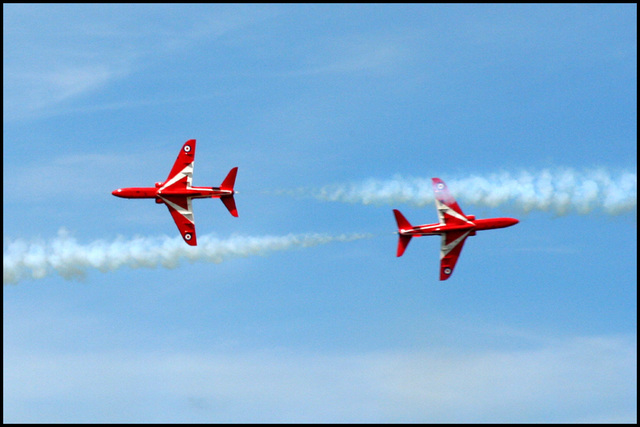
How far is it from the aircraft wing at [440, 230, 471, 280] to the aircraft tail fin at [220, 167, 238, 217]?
20274 millimetres

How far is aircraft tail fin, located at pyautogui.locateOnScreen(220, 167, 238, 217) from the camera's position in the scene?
11888 centimetres

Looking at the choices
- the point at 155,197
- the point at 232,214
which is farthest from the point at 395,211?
the point at 155,197

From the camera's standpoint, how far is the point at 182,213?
122 metres

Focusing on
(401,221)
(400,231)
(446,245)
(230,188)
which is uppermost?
(230,188)

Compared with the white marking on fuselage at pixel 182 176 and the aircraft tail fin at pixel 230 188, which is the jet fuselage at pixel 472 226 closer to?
the aircraft tail fin at pixel 230 188

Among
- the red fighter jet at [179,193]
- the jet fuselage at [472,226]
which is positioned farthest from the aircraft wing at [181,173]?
the jet fuselage at [472,226]

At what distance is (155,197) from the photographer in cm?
12169

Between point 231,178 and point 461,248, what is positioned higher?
point 231,178

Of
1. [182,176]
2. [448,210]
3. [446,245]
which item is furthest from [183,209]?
[448,210]

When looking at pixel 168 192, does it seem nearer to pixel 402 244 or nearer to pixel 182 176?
pixel 182 176

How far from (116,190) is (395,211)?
28933mm

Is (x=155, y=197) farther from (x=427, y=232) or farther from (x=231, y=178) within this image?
(x=427, y=232)

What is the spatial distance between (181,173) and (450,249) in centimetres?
2771

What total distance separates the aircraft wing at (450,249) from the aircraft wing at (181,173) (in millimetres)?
25898
